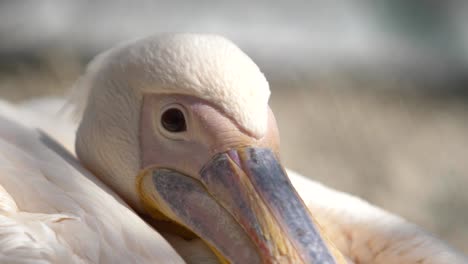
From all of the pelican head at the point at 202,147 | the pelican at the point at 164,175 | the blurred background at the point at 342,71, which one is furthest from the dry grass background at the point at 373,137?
the pelican head at the point at 202,147

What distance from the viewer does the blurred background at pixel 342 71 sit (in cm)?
377

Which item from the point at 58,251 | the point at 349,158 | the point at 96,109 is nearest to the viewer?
the point at 58,251

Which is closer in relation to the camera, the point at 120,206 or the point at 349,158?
the point at 120,206

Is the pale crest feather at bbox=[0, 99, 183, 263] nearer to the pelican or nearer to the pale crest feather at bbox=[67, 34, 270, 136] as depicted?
the pelican

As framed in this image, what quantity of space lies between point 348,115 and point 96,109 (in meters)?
2.37

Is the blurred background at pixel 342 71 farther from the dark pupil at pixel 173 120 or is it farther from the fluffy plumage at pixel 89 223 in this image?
the dark pupil at pixel 173 120

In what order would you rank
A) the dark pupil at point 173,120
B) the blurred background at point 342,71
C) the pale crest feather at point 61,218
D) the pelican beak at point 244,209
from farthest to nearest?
the blurred background at point 342,71 → the dark pupil at point 173,120 → the pelican beak at point 244,209 → the pale crest feather at point 61,218

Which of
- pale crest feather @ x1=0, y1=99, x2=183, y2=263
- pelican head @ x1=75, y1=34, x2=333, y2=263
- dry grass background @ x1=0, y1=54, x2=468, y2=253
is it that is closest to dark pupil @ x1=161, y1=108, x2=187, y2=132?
pelican head @ x1=75, y1=34, x2=333, y2=263

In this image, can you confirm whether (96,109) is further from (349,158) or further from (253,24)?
(253,24)

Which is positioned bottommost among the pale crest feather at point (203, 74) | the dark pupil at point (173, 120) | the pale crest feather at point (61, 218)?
the pale crest feather at point (61, 218)

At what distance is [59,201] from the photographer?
161 centimetres

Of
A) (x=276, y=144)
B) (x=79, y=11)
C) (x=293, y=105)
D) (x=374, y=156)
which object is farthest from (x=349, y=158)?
(x=276, y=144)

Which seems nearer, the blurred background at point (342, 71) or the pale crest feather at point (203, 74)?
the pale crest feather at point (203, 74)

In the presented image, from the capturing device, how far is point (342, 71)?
14.3ft
